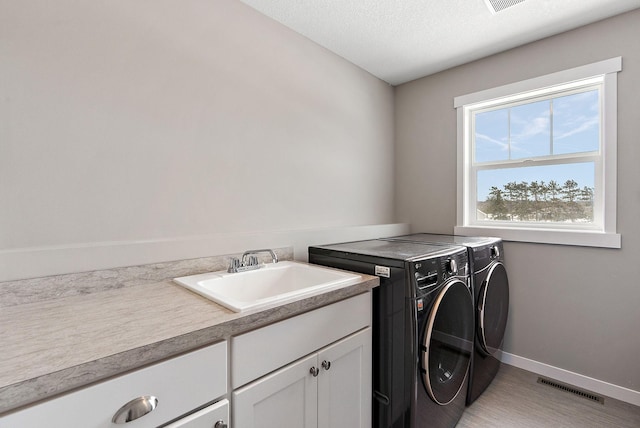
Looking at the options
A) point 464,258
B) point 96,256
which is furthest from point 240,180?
point 464,258

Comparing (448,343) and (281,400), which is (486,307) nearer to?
(448,343)

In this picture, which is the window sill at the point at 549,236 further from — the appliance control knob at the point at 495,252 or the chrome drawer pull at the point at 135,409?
the chrome drawer pull at the point at 135,409

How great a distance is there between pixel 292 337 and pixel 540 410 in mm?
1790

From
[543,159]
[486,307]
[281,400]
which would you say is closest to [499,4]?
[543,159]

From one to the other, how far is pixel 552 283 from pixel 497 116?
138cm

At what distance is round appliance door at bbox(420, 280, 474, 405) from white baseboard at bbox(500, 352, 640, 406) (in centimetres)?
89

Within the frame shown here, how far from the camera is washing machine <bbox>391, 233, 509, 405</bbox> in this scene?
1.84 meters

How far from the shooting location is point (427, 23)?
Answer: 6.38 ft

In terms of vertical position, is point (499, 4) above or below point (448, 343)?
above

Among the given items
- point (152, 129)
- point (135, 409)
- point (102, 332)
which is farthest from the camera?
point (152, 129)

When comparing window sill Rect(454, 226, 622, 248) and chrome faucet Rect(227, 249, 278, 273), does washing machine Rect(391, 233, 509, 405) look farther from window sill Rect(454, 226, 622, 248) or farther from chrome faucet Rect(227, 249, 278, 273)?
chrome faucet Rect(227, 249, 278, 273)

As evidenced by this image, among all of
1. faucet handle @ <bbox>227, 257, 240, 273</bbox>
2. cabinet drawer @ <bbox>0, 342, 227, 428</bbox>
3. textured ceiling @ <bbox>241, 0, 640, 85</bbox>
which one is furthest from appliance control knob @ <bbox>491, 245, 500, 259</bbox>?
cabinet drawer @ <bbox>0, 342, 227, 428</bbox>

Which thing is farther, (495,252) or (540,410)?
(495,252)

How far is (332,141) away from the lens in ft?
7.65
